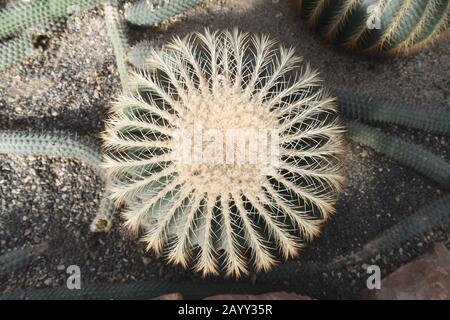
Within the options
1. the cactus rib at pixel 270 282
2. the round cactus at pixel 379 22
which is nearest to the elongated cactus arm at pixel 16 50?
the cactus rib at pixel 270 282

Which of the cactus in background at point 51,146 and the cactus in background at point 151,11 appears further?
the cactus in background at point 151,11

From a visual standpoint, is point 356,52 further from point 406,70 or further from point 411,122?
point 411,122

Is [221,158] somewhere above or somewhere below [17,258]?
above

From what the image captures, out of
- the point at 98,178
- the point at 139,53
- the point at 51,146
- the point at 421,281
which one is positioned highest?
the point at 139,53

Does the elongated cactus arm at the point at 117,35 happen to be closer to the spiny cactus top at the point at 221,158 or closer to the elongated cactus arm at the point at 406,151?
the spiny cactus top at the point at 221,158

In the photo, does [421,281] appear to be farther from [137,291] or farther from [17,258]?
[17,258]

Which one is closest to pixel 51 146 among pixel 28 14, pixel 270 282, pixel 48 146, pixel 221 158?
pixel 48 146
